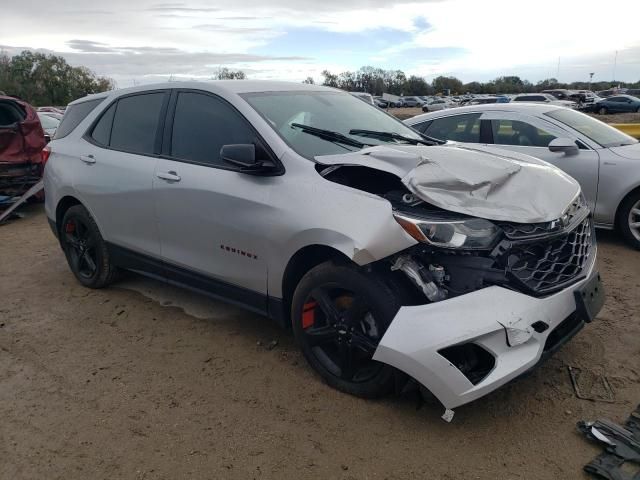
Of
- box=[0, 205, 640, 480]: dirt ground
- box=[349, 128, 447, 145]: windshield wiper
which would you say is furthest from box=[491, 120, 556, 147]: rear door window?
box=[349, 128, 447, 145]: windshield wiper

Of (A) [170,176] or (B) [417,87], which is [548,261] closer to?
(A) [170,176]

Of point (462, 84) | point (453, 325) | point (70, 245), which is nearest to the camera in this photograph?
point (453, 325)

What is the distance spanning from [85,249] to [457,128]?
15.1 ft

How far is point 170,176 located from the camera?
3961 mm

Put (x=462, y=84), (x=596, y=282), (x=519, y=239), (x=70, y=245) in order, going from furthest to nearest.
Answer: (x=462, y=84), (x=70, y=245), (x=596, y=282), (x=519, y=239)

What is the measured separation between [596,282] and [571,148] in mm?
3266

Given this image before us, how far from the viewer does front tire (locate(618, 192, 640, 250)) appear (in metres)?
5.74

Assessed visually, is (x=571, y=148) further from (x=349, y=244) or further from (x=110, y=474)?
(x=110, y=474)

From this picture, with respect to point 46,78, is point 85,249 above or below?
below

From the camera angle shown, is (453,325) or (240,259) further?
(240,259)

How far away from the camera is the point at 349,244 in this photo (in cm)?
290

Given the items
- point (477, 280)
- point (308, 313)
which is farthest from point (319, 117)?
point (477, 280)

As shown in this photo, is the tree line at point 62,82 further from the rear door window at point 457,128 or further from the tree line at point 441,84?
the rear door window at point 457,128

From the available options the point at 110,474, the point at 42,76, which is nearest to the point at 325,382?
the point at 110,474
